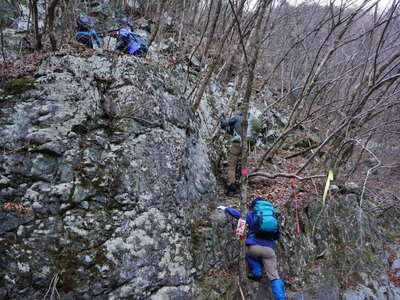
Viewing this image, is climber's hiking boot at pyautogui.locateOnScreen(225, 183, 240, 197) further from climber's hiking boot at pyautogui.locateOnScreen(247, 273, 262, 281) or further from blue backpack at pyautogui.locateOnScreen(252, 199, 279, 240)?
climber's hiking boot at pyautogui.locateOnScreen(247, 273, 262, 281)

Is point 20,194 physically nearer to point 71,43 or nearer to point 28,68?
point 28,68

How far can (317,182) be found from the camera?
7711 mm

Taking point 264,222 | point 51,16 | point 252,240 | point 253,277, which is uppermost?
point 51,16

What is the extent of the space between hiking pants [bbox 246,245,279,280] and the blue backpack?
205mm

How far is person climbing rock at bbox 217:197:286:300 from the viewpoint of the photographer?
178 inches

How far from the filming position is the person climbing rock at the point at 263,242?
14.9 ft

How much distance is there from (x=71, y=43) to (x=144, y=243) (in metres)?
4.42

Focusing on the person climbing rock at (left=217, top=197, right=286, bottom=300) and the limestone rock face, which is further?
the person climbing rock at (left=217, top=197, right=286, bottom=300)

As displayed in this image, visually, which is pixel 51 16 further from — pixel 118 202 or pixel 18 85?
pixel 118 202

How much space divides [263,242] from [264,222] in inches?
17.0

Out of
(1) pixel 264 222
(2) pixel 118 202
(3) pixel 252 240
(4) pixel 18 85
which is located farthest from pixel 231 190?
(4) pixel 18 85

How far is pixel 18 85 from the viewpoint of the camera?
4395mm

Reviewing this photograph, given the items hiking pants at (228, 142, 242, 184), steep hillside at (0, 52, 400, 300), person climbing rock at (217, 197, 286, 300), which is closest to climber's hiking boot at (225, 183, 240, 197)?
hiking pants at (228, 142, 242, 184)

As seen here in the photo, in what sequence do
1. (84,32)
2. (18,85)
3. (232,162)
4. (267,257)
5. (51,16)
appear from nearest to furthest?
(18,85), (267,257), (51,16), (84,32), (232,162)
